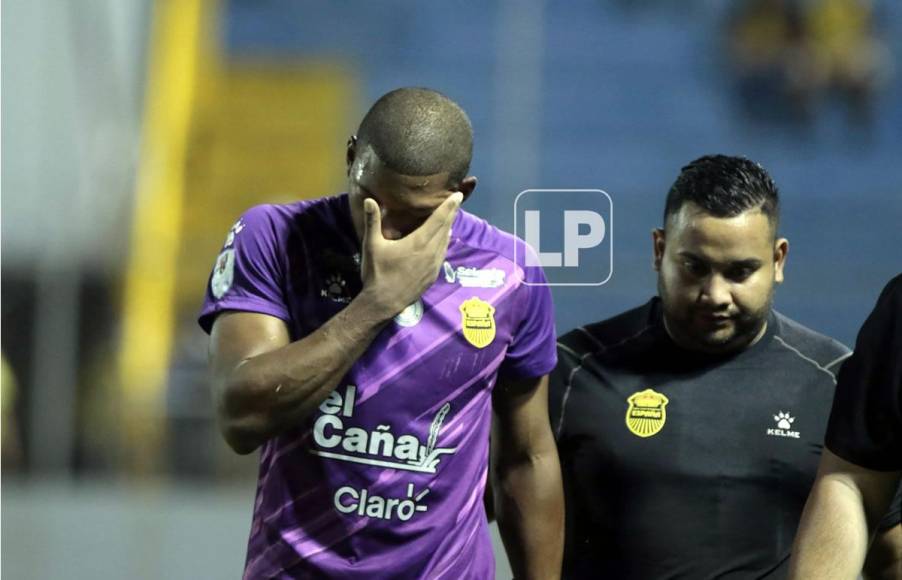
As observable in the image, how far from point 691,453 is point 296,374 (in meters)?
0.83

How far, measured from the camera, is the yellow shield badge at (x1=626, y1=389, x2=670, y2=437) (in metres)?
2.52

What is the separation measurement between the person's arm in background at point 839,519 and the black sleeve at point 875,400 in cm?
2

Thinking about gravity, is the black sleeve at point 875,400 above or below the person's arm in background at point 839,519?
above

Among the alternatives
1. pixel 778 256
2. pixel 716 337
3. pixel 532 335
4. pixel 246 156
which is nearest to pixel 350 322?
pixel 532 335

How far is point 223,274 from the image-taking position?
2.20 meters

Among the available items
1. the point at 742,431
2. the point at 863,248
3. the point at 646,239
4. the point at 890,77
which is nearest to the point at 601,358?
the point at 742,431

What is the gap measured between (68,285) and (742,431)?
392cm

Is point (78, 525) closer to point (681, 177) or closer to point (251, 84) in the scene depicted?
point (251, 84)

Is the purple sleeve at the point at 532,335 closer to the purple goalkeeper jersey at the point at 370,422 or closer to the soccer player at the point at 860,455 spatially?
the purple goalkeeper jersey at the point at 370,422

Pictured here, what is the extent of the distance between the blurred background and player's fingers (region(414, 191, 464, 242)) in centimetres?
266

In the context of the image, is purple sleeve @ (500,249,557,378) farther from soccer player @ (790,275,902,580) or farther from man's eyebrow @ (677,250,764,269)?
soccer player @ (790,275,902,580)

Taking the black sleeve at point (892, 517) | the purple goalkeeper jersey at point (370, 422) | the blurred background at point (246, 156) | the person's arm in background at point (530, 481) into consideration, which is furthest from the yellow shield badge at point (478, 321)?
the blurred background at point (246, 156)

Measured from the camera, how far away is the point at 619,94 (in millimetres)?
6965

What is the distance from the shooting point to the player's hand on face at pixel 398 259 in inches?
80.4
